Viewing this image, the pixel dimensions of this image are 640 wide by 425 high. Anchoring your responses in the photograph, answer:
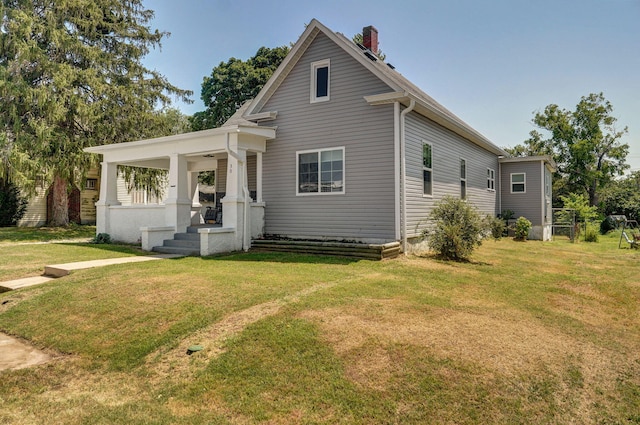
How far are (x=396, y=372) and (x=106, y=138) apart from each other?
18.8 metres

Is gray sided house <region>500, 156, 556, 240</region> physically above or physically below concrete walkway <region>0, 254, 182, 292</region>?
above

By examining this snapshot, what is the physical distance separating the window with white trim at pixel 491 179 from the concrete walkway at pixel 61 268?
13859 mm

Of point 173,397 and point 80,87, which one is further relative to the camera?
point 80,87

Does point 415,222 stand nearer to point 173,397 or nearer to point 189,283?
point 189,283

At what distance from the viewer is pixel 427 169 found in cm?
1154

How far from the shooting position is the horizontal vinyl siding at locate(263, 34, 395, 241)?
33.2 feet

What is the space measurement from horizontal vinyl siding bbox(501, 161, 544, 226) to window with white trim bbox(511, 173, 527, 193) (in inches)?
5.2

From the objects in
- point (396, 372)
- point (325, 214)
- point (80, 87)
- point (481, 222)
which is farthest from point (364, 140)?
point (80, 87)

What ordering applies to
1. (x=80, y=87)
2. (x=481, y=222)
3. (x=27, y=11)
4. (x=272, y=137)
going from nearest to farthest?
(x=481, y=222) < (x=272, y=137) < (x=27, y=11) < (x=80, y=87)

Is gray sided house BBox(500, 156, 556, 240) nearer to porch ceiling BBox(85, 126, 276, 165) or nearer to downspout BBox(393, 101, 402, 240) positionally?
downspout BBox(393, 101, 402, 240)

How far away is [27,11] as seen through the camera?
52.9ft

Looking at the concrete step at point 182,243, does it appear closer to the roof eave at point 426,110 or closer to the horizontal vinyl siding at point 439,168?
the horizontal vinyl siding at point 439,168

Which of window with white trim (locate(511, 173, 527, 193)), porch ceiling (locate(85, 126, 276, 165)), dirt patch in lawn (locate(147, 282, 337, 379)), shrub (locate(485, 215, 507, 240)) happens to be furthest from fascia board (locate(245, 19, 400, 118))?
window with white trim (locate(511, 173, 527, 193))

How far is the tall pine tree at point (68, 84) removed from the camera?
51.2 ft
